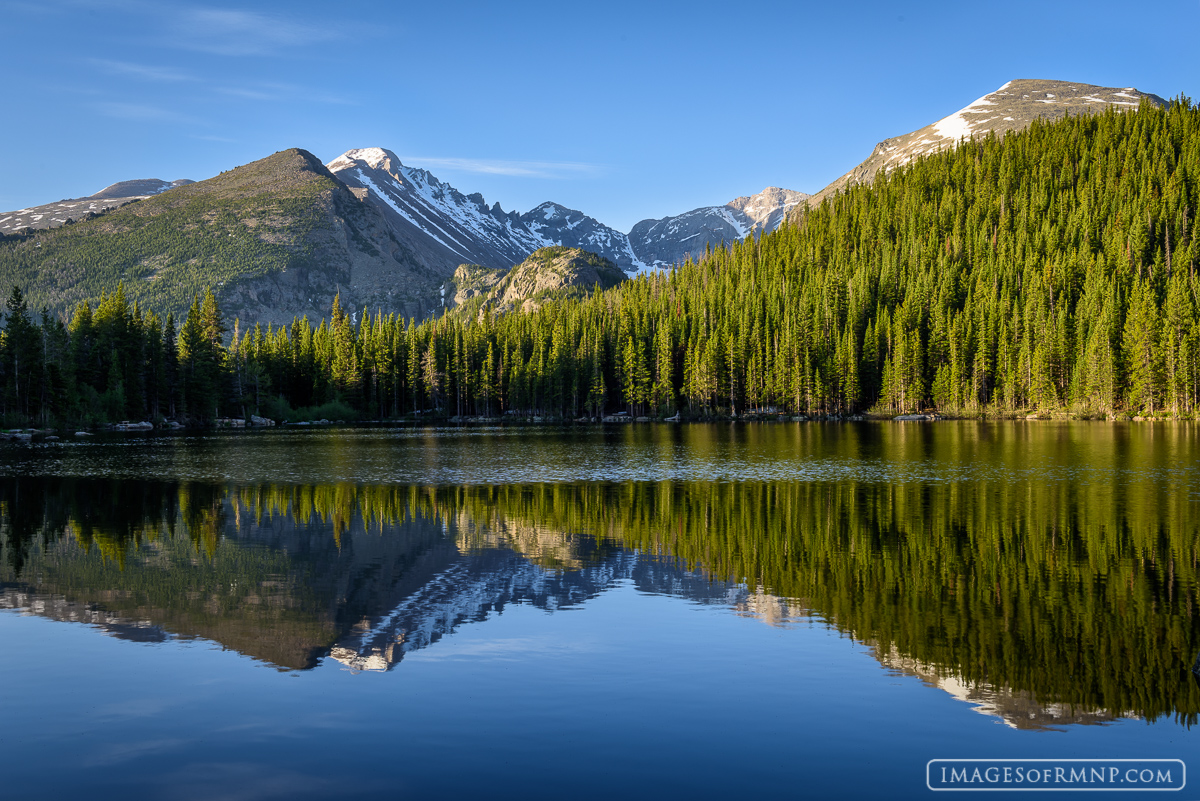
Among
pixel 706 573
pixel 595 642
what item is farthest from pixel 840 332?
pixel 595 642

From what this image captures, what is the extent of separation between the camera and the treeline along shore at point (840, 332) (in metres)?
106

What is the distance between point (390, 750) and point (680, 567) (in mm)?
12426

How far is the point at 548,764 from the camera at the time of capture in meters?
10.2

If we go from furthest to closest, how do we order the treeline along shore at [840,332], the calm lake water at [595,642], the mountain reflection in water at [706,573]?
1. the treeline along shore at [840,332]
2. the mountain reflection in water at [706,573]
3. the calm lake water at [595,642]

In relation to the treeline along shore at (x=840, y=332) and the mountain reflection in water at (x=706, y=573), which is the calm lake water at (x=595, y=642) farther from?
the treeline along shore at (x=840, y=332)

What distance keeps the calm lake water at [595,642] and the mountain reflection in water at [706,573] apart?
112mm

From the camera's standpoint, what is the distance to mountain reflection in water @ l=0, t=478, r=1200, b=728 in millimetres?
14125

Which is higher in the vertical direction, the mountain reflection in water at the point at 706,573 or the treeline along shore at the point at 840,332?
the treeline along shore at the point at 840,332

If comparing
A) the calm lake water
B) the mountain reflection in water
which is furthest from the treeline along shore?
the calm lake water

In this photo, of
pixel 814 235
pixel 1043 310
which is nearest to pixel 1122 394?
pixel 1043 310

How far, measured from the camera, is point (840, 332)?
142m

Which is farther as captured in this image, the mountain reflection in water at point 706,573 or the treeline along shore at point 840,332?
the treeline along shore at point 840,332

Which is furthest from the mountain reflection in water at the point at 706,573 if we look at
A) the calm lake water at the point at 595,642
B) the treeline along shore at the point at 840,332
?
the treeline along shore at the point at 840,332

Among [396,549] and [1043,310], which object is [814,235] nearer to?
[1043,310]
